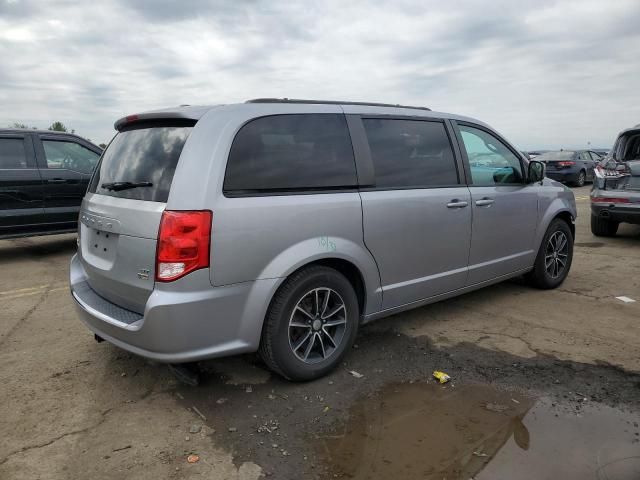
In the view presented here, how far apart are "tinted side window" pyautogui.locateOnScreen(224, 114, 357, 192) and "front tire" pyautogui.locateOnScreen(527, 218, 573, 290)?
2671 mm

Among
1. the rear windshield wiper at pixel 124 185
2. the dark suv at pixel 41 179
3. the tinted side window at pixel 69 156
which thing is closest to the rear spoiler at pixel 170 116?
the rear windshield wiper at pixel 124 185

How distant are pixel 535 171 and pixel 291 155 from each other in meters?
2.82

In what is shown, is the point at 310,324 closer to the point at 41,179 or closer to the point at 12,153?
the point at 41,179

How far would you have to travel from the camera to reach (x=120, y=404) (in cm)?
318

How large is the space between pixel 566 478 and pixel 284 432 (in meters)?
1.40

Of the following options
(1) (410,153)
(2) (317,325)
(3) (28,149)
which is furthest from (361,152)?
(3) (28,149)

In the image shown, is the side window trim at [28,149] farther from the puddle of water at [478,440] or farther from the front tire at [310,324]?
the puddle of water at [478,440]

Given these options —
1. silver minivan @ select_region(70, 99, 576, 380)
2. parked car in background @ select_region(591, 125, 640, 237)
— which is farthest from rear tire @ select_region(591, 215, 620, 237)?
silver minivan @ select_region(70, 99, 576, 380)

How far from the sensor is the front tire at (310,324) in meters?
3.13

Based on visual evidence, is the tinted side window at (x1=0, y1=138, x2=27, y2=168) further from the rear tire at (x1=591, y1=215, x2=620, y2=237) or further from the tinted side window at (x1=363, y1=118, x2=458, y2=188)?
the rear tire at (x1=591, y1=215, x2=620, y2=237)

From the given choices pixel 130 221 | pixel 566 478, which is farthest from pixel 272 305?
pixel 566 478

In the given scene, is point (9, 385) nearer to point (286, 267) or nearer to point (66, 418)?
point (66, 418)

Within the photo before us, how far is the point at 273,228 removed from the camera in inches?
119

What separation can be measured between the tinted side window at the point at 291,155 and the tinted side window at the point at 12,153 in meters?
5.66
